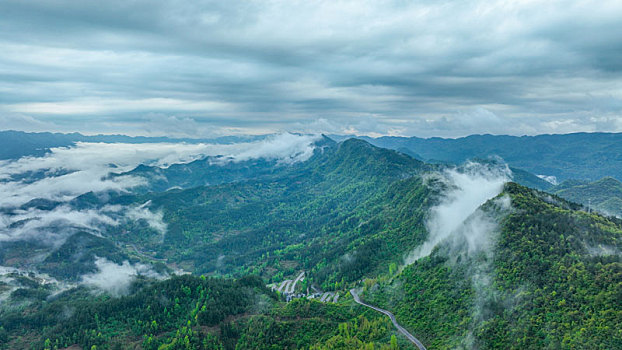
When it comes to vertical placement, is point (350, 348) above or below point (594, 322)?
below

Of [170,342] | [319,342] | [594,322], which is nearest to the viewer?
[594,322]

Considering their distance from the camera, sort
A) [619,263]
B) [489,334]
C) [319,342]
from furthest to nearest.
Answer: [319,342] < [489,334] < [619,263]

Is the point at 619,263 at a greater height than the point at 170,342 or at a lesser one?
greater

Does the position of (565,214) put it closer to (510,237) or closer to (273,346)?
(510,237)

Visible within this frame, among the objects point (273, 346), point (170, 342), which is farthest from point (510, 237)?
point (170, 342)

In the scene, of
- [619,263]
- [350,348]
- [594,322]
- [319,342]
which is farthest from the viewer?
[319,342]

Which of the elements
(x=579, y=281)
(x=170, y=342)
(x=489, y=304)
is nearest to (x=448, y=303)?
(x=489, y=304)

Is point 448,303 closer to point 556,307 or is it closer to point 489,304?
point 489,304

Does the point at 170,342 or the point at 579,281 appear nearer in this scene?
the point at 579,281

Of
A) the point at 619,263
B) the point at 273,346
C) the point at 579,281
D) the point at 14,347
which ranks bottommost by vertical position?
the point at 14,347
